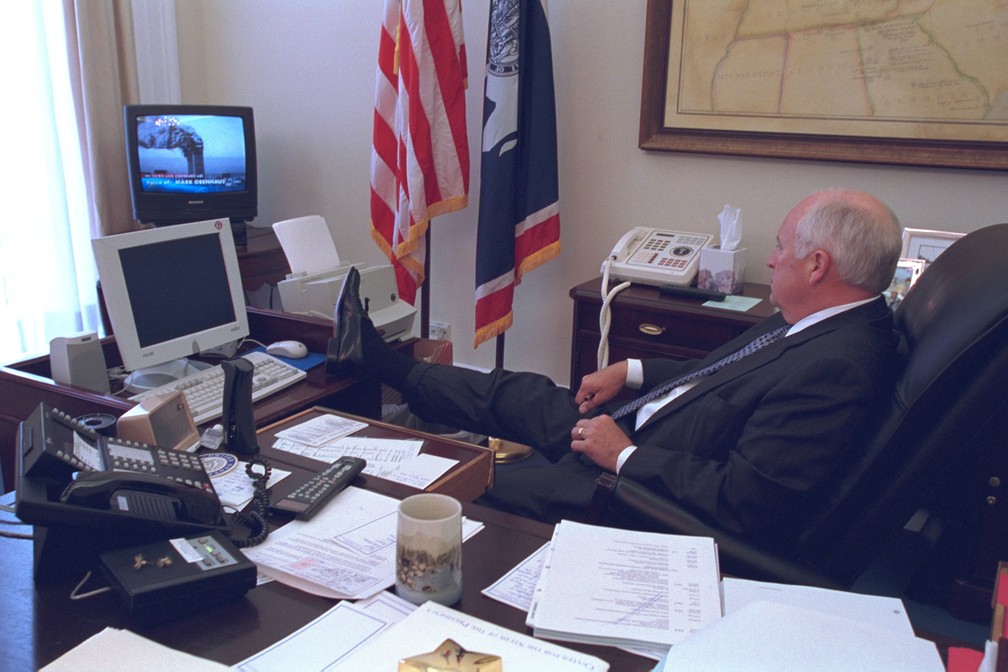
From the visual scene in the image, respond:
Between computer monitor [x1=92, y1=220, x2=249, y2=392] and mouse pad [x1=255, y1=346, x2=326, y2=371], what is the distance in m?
0.12

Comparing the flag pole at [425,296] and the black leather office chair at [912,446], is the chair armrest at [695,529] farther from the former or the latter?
the flag pole at [425,296]

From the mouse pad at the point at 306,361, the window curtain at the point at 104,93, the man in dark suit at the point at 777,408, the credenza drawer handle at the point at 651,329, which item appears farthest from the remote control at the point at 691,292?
the window curtain at the point at 104,93

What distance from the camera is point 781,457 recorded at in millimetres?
1473

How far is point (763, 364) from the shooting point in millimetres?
1727

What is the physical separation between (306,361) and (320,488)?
3.00 feet

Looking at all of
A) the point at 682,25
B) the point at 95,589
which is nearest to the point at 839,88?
the point at 682,25

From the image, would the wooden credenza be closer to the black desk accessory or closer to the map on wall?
the map on wall

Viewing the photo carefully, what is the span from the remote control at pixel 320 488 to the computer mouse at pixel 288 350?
804 mm

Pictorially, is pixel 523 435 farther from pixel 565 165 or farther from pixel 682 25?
pixel 682 25

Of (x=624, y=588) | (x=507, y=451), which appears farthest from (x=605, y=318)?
(x=624, y=588)

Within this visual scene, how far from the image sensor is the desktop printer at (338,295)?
2338 mm

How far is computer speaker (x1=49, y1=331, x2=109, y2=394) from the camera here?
171 cm

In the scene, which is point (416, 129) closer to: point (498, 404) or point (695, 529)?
point (498, 404)

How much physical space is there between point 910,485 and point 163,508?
117cm
